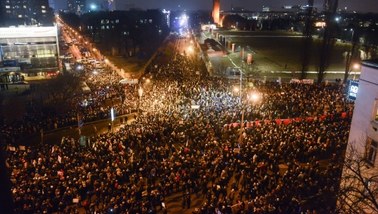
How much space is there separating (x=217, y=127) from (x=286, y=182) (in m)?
6.84

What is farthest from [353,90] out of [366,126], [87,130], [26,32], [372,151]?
[26,32]

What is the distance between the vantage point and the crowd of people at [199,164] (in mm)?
11883

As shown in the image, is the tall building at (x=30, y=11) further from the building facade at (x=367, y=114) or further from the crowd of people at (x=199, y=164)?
the building facade at (x=367, y=114)

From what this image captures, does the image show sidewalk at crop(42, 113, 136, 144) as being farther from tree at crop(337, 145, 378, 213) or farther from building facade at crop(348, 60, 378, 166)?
tree at crop(337, 145, 378, 213)

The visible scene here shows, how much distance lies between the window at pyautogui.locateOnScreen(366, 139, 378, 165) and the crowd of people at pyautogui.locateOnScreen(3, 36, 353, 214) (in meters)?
1.54

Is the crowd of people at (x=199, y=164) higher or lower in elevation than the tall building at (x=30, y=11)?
lower

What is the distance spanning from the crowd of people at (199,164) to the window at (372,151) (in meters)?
1.54

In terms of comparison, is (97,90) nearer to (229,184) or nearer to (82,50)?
(229,184)

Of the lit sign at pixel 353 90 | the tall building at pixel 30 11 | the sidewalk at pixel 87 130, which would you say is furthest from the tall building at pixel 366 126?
the tall building at pixel 30 11

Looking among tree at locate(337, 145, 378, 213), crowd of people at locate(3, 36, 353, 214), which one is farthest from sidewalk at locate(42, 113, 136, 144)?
tree at locate(337, 145, 378, 213)

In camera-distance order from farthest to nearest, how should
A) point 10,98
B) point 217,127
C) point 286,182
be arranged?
point 10,98 < point 217,127 < point 286,182

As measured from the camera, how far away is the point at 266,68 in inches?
1591

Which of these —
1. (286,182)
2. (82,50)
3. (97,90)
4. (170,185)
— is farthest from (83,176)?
(82,50)

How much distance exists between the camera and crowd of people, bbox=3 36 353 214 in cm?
1188
